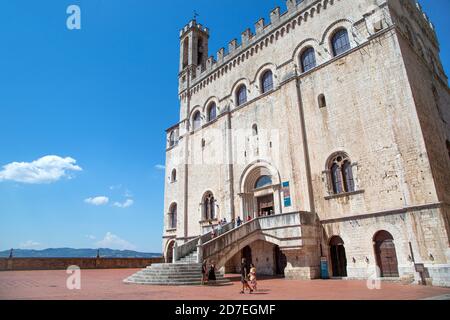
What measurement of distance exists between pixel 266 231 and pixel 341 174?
576 cm

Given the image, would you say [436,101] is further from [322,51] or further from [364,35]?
[322,51]

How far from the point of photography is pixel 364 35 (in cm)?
1833

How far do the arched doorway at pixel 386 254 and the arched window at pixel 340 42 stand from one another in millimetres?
11771

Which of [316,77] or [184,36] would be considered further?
[184,36]

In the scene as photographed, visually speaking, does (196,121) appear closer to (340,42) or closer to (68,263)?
(340,42)

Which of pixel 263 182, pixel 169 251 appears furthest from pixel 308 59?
pixel 169 251

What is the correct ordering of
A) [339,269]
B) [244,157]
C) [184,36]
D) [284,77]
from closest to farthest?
1. [339,269]
2. [284,77]
3. [244,157]
4. [184,36]

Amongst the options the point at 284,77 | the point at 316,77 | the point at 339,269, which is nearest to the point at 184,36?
the point at 284,77

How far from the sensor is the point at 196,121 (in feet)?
101

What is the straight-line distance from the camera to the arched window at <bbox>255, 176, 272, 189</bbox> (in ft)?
73.3

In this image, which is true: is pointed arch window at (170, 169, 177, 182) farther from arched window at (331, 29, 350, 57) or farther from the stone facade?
arched window at (331, 29, 350, 57)

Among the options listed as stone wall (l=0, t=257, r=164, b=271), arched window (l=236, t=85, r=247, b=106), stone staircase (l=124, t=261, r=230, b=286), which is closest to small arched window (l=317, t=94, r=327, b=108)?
arched window (l=236, t=85, r=247, b=106)
